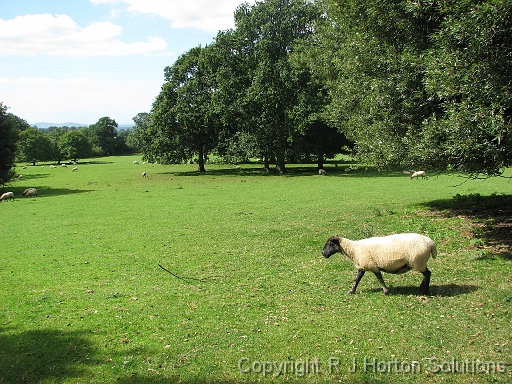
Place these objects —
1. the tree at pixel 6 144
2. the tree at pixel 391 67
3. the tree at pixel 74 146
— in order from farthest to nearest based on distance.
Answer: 1. the tree at pixel 74 146
2. the tree at pixel 6 144
3. the tree at pixel 391 67

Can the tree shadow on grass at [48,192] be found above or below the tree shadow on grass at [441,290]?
above

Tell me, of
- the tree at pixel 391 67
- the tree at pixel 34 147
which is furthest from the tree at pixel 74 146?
the tree at pixel 391 67

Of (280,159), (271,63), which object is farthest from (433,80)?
(280,159)

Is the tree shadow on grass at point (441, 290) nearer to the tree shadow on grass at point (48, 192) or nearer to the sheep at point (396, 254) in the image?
the sheep at point (396, 254)

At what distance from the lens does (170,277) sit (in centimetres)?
1323

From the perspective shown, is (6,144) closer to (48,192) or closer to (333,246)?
(48,192)

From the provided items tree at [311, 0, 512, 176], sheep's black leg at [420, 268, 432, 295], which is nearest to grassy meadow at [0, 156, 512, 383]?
sheep's black leg at [420, 268, 432, 295]

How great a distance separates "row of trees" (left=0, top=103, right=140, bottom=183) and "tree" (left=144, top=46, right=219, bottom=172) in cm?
1658

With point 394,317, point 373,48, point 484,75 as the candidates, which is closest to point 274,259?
point 394,317

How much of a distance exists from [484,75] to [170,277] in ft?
37.4

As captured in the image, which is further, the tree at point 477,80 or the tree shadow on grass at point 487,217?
the tree shadow on grass at point 487,217

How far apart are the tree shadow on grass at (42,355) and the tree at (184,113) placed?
42.6m

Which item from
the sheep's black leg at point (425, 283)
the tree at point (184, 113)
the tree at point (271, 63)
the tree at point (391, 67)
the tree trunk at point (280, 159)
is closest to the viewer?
the sheep's black leg at point (425, 283)

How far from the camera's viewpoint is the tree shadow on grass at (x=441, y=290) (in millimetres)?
10553
